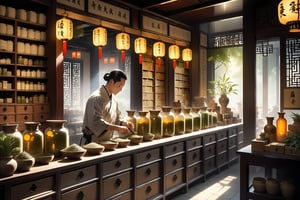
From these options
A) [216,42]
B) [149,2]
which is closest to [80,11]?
[149,2]

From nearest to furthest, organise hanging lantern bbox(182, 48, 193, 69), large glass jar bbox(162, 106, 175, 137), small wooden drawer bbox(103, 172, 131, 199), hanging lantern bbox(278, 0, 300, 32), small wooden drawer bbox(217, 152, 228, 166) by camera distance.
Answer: small wooden drawer bbox(103, 172, 131, 199)
hanging lantern bbox(278, 0, 300, 32)
large glass jar bbox(162, 106, 175, 137)
small wooden drawer bbox(217, 152, 228, 166)
hanging lantern bbox(182, 48, 193, 69)

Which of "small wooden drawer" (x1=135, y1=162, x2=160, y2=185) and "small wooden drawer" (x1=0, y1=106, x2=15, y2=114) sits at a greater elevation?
"small wooden drawer" (x1=0, y1=106, x2=15, y2=114)

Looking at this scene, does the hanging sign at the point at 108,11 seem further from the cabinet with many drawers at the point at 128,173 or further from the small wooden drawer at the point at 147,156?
the small wooden drawer at the point at 147,156

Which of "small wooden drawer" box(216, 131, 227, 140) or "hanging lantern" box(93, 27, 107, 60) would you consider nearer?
"hanging lantern" box(93, 27, 107, 60)

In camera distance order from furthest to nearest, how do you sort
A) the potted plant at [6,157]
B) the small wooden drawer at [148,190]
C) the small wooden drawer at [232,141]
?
the small wooden drawer at [232,141], the small wooden drawer at [148,190], the potted plant at [6,157]

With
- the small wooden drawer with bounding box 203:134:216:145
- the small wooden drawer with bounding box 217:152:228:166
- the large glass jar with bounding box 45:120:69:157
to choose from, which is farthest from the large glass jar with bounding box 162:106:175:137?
the small wooden drawer with bounding box 217:152:228:166

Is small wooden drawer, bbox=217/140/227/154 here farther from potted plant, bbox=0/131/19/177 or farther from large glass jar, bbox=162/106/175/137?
potted plant, bbox=0/131/19/177

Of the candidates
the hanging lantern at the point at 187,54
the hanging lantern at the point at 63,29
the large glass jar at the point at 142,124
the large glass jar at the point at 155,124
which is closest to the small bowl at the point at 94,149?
the large glass jar at the point at 142,124

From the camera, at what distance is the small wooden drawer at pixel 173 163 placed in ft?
13.3

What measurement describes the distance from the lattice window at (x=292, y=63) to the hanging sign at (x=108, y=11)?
3.34m

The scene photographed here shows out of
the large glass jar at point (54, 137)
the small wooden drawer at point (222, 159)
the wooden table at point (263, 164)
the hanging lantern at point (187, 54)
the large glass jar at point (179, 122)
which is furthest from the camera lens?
the hanging lantern at point (187, 54)

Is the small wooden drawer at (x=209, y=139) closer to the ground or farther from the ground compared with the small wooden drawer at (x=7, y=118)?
closer to the ground

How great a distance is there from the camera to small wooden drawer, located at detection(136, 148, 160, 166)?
3.48m

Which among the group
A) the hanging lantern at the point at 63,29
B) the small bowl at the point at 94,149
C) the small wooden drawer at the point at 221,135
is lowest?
the small wooden drawer at the point at 221,135
